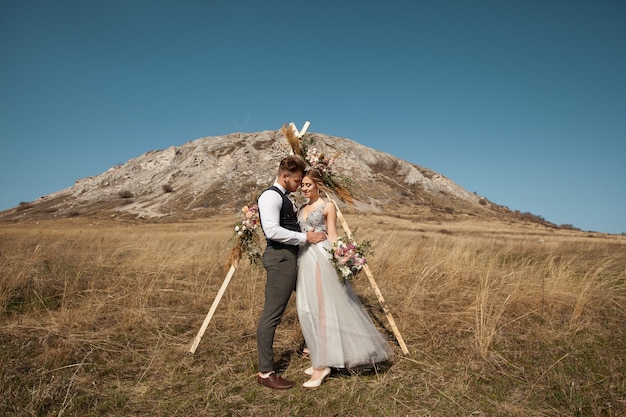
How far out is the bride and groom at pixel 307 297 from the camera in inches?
147

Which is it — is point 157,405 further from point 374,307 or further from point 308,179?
point 374,307

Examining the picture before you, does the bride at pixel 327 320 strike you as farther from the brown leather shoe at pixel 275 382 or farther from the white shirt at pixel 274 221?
the white shirt at pixel 274 221

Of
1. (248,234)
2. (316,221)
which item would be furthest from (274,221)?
(248,234)

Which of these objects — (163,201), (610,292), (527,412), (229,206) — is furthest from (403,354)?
(163,201)

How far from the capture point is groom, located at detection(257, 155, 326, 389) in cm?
367

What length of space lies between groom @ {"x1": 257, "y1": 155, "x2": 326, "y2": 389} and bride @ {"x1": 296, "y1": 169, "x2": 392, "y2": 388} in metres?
0.17

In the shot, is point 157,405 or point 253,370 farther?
point 253,370

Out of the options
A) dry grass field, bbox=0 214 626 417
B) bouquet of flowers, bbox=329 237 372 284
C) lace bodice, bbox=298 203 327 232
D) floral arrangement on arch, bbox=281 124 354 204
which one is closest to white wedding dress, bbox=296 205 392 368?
bouquet of flowers, bbox=329 237 372 284

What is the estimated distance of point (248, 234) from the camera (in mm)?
4688

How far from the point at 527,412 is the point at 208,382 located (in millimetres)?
3430

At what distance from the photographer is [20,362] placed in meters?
3.96

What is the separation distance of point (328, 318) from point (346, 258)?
29.8 inches

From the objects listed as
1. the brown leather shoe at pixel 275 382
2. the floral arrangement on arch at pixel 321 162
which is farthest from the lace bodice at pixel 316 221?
the brown leather shoe at pixel 275 382

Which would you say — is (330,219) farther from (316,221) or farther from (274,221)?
(274,221)
